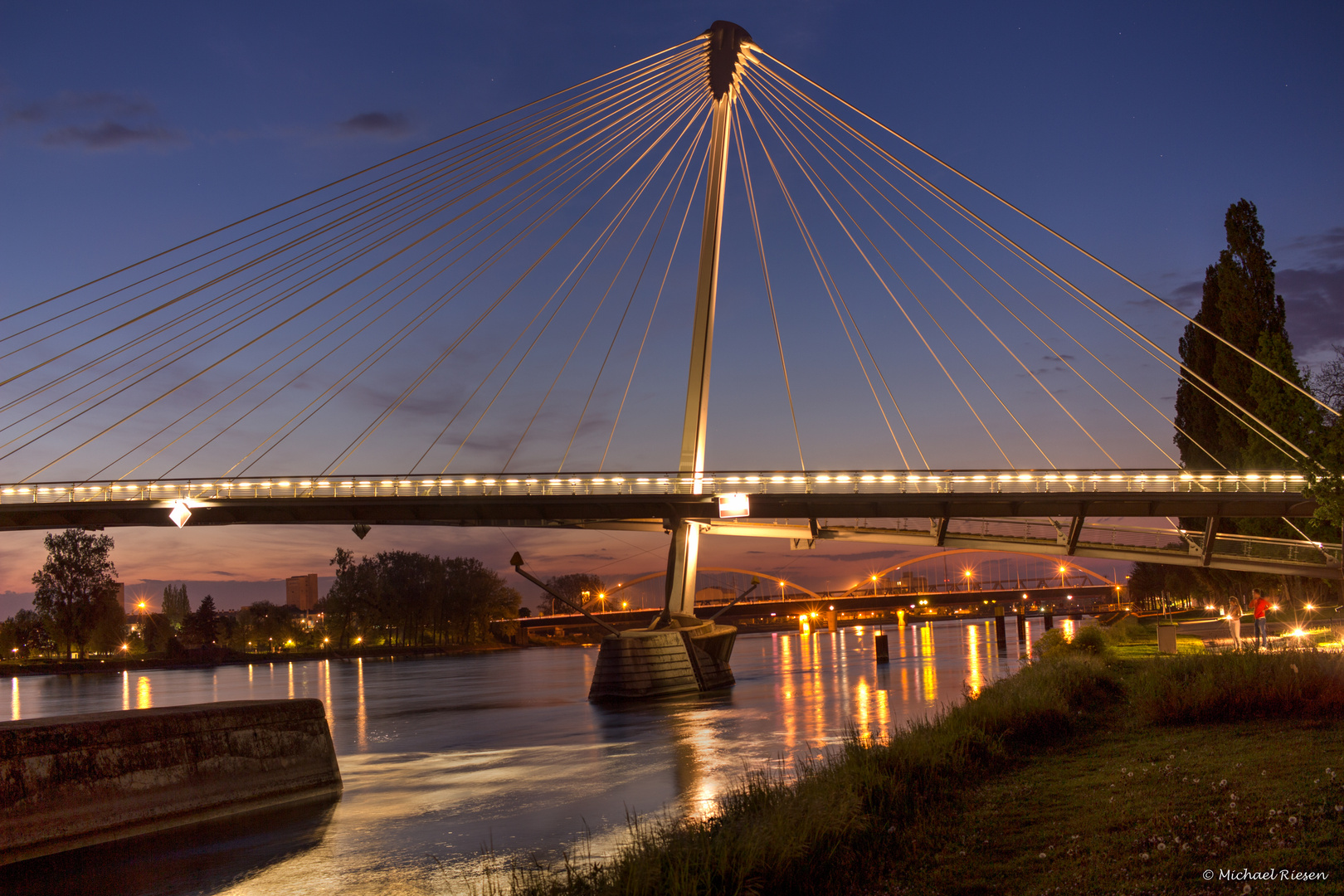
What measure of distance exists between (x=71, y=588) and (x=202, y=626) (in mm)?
25192

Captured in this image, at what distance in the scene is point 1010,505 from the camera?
55.8m

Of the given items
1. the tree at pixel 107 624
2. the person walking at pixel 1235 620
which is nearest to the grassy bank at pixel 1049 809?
the person walking at pixel 1235 620

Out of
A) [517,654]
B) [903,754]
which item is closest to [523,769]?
[903,754]

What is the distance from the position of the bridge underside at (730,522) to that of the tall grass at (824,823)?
37666 mm

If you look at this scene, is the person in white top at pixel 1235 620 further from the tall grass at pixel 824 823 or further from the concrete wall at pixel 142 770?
the concrete wall at pixel 142 770

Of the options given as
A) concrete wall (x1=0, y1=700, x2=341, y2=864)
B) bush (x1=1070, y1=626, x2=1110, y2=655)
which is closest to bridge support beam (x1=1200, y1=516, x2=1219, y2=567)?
bush (x1=1070, y1=626, x2=1110, y2=655)

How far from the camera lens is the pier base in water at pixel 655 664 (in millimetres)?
50000

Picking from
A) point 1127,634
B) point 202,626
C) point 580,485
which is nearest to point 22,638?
point 202,626

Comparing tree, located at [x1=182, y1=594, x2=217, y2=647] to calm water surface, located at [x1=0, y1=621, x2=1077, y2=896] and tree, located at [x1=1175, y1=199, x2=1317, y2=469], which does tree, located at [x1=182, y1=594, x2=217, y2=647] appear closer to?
calm water surface, located at [x1=0, y1=621, x2=1077, y2=896]

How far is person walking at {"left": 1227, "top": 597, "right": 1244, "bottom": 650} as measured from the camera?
28125mm

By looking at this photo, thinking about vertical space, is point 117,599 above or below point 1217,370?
below

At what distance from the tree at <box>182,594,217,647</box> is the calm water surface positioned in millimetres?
75024

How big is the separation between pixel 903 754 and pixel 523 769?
1693 centimetres

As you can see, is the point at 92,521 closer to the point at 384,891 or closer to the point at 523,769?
the point at 523,769
